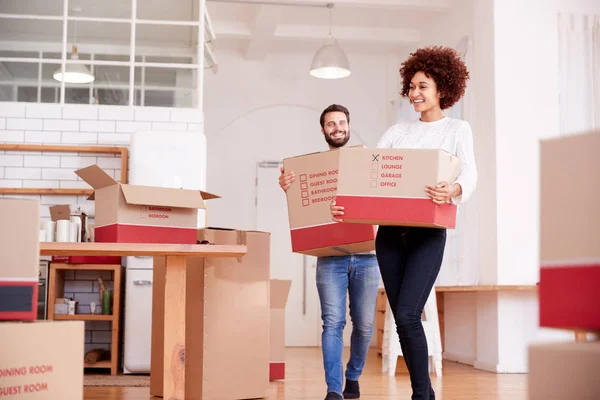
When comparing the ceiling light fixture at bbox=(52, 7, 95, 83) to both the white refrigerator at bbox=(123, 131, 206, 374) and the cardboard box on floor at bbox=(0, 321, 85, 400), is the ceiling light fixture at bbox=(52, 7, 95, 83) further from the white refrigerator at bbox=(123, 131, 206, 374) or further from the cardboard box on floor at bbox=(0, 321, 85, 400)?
the cardboard box on floor at bbox=(0, 321, 85, 400)

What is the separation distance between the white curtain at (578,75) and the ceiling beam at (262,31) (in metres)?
2.46

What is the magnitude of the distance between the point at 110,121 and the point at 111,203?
2638mm

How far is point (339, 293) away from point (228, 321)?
0.51 metres

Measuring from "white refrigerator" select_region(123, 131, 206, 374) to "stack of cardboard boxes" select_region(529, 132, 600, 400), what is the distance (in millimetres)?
3748

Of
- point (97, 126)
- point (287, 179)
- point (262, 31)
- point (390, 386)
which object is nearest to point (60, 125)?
point (97, 126)

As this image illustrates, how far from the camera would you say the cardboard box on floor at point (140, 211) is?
2.84 m

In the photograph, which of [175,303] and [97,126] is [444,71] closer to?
[175,303]

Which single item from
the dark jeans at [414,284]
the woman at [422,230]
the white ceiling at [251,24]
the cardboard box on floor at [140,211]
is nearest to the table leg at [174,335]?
the cardboard box on floor at [140,211]

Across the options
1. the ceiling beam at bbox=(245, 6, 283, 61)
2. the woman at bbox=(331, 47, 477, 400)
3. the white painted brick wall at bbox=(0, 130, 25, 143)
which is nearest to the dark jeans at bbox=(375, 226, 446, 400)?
the woman at bbox=(331, 47, 477, 400)

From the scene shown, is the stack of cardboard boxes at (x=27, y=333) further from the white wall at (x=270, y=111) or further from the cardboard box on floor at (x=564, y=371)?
the white wall at (x=270, y=111)

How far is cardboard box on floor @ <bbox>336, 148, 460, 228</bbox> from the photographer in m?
2.51

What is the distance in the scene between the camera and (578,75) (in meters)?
5.33

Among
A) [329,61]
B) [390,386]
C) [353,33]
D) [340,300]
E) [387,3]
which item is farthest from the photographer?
[353,33]

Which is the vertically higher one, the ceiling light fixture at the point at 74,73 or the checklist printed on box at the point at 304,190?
the ceiling light fixture at the point at 74,73
